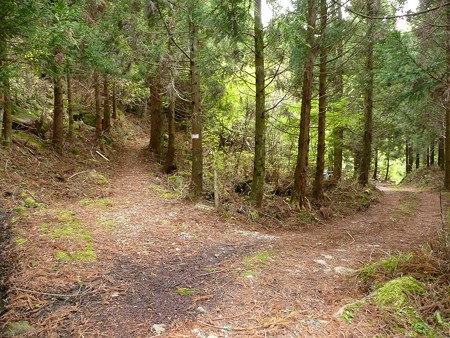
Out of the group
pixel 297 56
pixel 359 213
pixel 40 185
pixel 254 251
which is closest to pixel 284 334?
pixel 254 251

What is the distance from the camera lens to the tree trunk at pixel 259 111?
24.4ft

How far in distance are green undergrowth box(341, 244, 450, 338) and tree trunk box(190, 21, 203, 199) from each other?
5.63 meters

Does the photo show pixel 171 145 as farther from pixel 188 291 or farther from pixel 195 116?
pixel 188 291

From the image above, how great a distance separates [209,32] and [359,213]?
7854 millimetres

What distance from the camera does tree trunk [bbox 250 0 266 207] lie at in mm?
7434

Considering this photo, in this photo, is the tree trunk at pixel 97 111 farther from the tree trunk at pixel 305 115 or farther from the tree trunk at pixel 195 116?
the tree trunk at pixel 305 115

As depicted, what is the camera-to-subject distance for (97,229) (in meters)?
5.69

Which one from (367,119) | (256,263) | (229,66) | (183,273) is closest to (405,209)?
(367,119)

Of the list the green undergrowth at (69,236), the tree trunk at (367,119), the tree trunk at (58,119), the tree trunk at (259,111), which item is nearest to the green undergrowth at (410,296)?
the green undergrowth at (69,236)

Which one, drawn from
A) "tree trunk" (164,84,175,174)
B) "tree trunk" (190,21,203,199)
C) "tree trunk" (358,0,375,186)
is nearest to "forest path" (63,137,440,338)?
"tree trunk" (190,21,203,199)

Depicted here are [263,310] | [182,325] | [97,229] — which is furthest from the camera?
[97,229]

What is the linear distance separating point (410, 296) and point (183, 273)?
2.78m

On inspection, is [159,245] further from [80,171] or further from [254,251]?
[80,171]

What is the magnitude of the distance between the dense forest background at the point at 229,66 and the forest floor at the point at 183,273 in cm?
237
